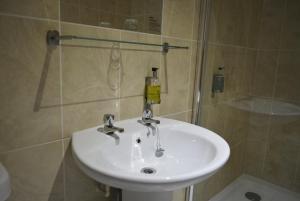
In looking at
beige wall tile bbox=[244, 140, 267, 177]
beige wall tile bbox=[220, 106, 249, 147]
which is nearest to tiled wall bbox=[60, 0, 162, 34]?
beige wall tile bbox=[220, 106, 249, 147]

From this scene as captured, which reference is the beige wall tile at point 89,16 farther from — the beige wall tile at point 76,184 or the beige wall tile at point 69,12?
the beige wall tile at point 76,184

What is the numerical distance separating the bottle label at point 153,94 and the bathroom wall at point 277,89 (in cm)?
122

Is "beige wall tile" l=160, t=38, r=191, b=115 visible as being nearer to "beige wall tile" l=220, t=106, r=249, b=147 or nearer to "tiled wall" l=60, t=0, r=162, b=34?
"tiled wall" l=60, t=0, r=162, b=34

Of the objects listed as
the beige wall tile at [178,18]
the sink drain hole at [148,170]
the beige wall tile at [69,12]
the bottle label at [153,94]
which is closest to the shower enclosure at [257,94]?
the beige wall tile at [178,18]

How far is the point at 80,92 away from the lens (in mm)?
883

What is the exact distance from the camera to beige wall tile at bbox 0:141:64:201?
0.75 metres

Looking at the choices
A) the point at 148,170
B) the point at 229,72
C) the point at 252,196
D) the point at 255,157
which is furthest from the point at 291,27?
the point at 148,170

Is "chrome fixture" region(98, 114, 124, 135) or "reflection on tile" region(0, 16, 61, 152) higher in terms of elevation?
"reflection on tile" region(0, 16, 61, 152)

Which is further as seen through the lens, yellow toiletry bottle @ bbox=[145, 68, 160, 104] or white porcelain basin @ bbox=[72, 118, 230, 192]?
yellow toiletry bottle @ bbox=[145, 68, 160, 104]

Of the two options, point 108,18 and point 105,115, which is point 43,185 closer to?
point 105,115

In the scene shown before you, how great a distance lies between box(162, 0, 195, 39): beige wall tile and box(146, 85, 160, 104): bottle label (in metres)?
0.29

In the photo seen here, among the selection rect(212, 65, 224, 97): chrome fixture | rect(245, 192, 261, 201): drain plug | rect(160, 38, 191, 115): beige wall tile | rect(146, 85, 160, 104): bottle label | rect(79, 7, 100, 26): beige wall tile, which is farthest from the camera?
rect(245, 192, 261, 201): drain plug

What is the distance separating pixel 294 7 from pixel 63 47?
71.1 inches

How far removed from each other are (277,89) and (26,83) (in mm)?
1872
